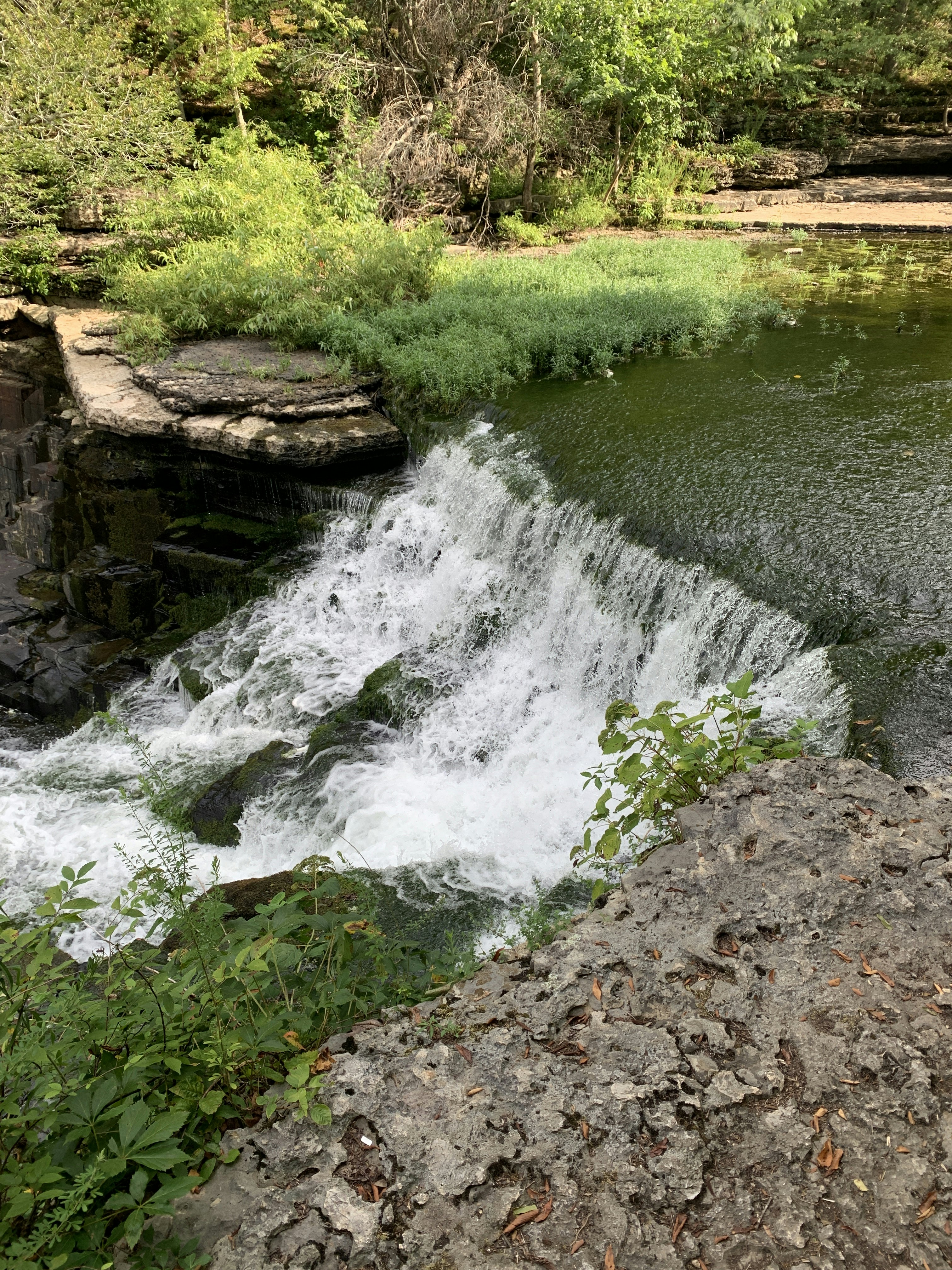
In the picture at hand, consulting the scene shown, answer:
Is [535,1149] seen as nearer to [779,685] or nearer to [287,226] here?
[779,685]

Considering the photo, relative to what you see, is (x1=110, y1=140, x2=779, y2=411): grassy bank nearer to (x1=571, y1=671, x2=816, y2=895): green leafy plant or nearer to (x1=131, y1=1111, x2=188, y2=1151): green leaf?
(x1=571, y1=671, x2=816, y2=895): green leafy plant

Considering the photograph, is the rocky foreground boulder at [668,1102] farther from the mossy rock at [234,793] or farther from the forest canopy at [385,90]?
the forest canopy at [385,90]

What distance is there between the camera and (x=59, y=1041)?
2.20m

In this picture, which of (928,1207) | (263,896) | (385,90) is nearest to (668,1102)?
(928,1207)

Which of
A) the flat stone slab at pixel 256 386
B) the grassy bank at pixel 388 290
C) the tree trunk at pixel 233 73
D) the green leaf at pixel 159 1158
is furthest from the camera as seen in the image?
the tree trunk at pixel 233 73

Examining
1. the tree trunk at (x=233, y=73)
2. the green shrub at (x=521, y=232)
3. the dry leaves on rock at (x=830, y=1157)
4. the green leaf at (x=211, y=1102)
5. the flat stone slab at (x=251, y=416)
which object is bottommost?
the dry leaves on rock at (x=830, y=1157)

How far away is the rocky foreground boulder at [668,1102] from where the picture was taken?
204cm

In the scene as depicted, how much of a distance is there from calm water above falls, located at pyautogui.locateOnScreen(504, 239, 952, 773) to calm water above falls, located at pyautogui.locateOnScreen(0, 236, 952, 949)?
0.02 metres

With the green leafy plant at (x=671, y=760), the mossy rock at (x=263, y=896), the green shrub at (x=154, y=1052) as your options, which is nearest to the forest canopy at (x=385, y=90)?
the mossy rock at (x=263, y=896)

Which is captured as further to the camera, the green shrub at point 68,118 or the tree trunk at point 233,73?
the tree trunk at point 233,73

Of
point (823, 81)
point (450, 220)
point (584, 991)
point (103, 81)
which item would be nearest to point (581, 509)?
point (584, 991)

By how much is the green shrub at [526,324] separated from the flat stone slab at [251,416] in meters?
0.62

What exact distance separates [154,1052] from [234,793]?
14.1 ft

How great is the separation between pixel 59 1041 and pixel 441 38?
16.5m
